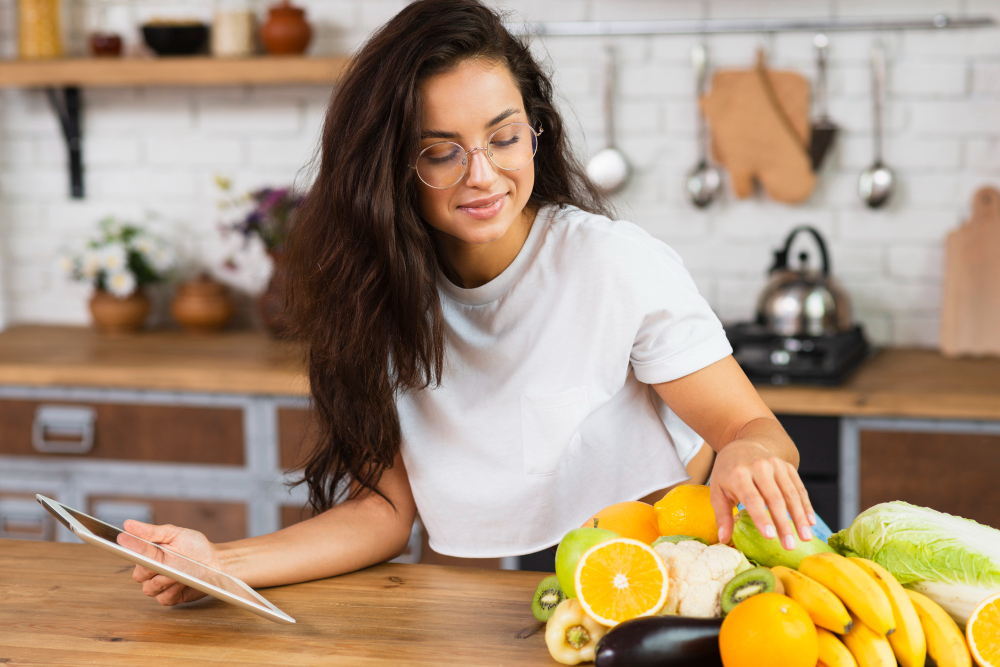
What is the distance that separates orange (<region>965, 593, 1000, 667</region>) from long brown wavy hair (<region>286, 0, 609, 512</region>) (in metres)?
0.76

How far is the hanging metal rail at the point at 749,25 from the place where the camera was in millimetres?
2684

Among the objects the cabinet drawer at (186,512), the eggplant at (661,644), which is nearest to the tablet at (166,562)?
the eggplant at (661,644)

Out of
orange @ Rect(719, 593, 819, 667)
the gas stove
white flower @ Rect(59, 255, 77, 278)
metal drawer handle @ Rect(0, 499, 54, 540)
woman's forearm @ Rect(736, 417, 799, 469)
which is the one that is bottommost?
metal drawer handle @ Rect(0, 499, 54, 540)

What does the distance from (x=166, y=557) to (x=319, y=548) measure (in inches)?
8.0

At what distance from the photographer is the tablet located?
0.97 metres

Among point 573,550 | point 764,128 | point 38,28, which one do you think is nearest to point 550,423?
point 573,550

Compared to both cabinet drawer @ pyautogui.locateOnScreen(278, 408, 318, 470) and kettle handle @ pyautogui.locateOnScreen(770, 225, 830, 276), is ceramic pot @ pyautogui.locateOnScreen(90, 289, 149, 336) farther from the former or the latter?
kettle handle @ pyautogui.locateOnScreen(770, 225, 830, 276)

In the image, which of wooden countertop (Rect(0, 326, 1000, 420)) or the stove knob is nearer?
wooden countertop (Rect(0, 326, 1000, 420))

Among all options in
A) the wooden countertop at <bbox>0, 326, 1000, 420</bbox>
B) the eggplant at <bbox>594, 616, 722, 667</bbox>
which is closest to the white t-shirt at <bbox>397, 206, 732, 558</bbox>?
the eggplant at <bbox>594, 616, 722, 667</bbox>

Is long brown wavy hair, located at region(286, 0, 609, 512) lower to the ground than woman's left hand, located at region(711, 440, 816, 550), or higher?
higher

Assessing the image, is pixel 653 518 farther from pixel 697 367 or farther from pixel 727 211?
pixel 727 211

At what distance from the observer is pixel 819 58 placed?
2754mm

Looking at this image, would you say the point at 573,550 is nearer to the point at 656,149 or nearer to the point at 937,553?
the point at 937,553

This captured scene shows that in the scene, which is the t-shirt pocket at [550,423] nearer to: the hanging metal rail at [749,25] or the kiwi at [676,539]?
the kiwi at [676,539]
